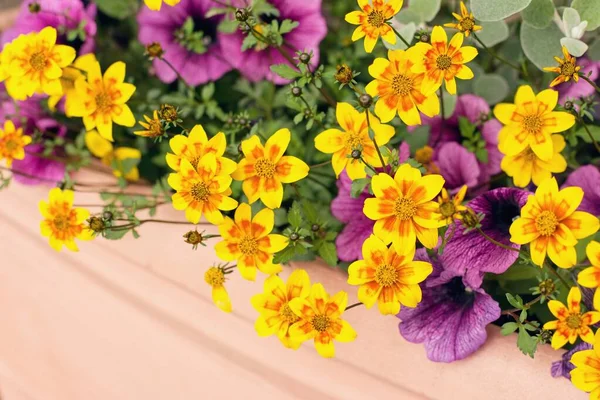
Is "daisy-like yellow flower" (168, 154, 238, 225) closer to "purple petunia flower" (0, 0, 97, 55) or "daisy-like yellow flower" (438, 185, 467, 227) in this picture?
"daisy-like yellow flower" (438, 185, 467, 227)

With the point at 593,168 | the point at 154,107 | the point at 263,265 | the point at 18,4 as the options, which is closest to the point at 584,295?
the point at 593,168

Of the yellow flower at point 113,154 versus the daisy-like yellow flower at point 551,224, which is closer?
the daisy-like yellow flower at point 551,224

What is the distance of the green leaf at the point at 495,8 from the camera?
0.48m

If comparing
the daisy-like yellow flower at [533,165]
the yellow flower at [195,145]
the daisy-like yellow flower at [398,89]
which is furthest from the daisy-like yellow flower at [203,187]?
the daisy-like yellow flower at [533,165]

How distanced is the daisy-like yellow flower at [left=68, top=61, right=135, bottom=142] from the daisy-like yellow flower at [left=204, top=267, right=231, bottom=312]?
0.46 ft

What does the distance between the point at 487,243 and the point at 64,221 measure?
1.05 feet

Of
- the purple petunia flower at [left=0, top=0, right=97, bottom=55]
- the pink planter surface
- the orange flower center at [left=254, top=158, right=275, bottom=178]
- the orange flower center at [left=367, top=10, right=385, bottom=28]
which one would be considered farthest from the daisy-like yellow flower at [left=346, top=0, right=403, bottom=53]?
the purple petunia flower at [left=0, top=0, right=97, bottom=55]

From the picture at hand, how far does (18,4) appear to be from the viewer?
1.13 metres

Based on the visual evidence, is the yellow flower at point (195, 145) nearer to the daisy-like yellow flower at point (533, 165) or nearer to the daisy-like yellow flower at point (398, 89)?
the daisy-like yellow flower at point (398, 89)

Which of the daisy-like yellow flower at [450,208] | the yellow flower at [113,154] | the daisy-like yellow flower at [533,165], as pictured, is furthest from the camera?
the yellow flower at [113,154]

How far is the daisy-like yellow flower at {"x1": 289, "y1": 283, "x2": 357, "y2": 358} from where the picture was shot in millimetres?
420

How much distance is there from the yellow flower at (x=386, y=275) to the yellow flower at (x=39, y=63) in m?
0.27

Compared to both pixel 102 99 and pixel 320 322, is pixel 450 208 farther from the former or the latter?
pixel 102 99

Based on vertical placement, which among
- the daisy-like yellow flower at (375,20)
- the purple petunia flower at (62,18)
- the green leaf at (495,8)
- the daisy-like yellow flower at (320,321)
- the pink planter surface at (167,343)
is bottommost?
the pink planter surface at (167,343)
